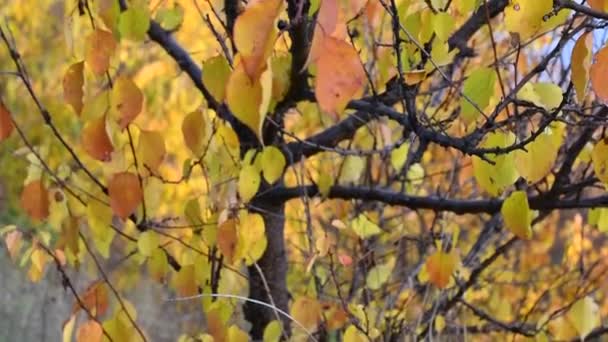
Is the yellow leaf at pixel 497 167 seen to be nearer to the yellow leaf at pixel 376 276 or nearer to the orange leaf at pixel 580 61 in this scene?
the orange leaf at pixel 580 61

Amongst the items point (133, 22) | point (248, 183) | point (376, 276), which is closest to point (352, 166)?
point (376, 276)

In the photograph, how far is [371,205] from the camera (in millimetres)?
2180

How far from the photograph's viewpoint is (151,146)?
3.95 feet

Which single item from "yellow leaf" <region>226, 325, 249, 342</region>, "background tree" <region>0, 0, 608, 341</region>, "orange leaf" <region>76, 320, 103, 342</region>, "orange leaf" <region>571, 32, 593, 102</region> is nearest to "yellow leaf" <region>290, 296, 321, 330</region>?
"background tree" <region>0, 0, 608, 341</region>

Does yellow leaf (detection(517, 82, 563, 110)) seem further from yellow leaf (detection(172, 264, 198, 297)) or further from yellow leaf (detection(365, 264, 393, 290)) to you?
yellow leaf (detection(365, 264, 393, 290))

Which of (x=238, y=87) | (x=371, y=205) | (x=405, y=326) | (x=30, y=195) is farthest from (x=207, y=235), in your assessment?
(x=371, y=205)

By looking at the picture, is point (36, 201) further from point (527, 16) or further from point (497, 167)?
point (527, 16)

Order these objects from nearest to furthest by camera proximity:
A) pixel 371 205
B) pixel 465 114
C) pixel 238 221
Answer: pixel 465 114
pixel 238 221
pixel 371 205

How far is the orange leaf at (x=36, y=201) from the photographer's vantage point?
4.32 feet

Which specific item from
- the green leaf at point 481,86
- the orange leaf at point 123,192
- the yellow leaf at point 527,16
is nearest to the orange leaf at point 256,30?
the yellow leaf at point 527,16

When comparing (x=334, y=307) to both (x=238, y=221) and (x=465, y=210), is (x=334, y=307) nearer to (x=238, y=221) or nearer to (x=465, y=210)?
(x=465, y=210)

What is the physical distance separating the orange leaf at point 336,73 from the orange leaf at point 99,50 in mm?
470

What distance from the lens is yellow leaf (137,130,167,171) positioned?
3.94 ft

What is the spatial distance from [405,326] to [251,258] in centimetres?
44
